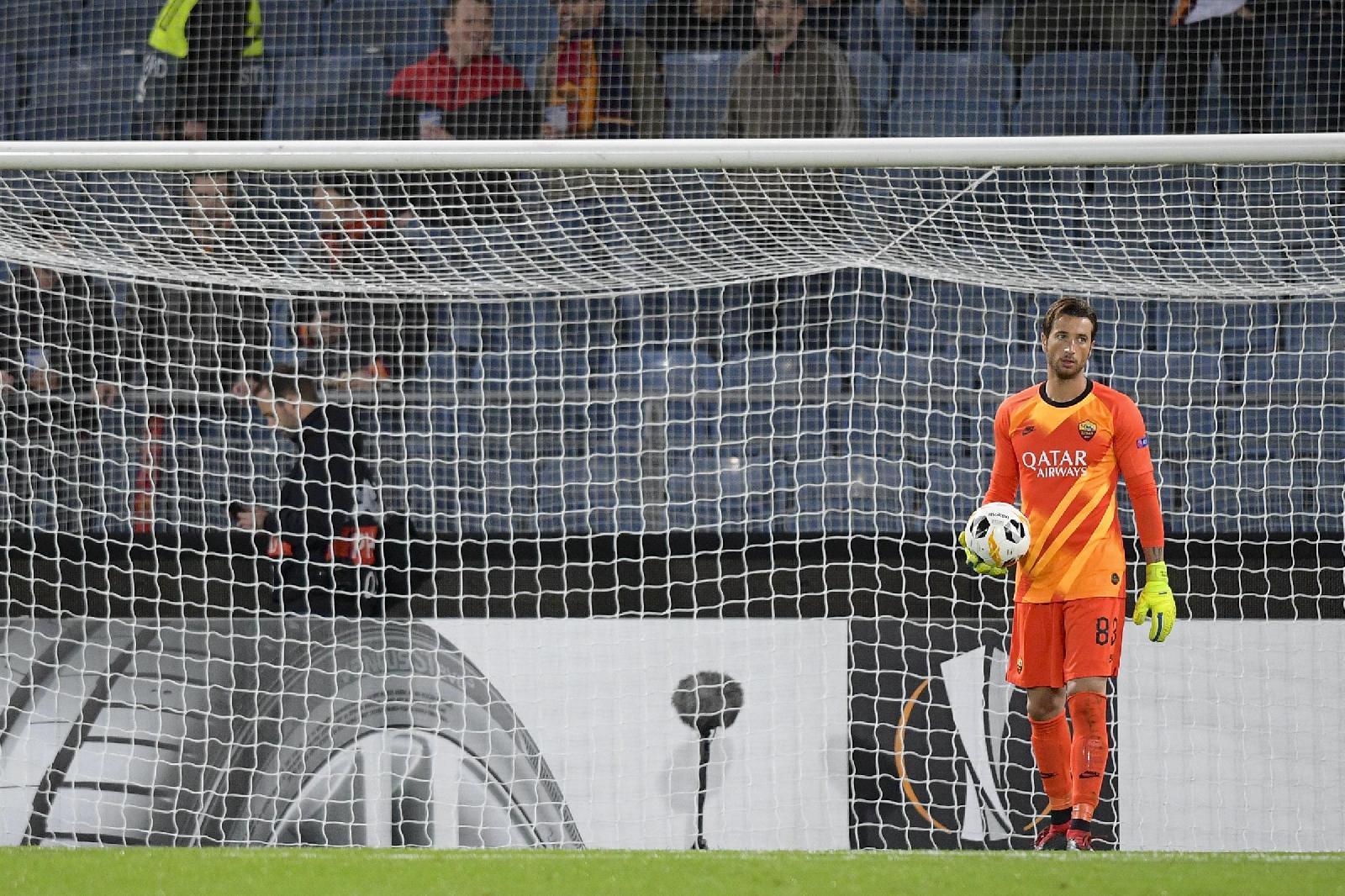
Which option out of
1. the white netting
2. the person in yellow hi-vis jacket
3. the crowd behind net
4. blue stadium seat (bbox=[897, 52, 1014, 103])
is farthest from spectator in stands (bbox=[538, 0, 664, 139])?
the white netting

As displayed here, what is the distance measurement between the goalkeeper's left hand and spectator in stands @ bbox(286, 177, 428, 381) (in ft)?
8.53

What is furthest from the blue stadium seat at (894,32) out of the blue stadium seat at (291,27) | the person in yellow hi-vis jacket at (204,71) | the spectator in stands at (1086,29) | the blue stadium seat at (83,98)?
the blue stadium seat at (83,98)

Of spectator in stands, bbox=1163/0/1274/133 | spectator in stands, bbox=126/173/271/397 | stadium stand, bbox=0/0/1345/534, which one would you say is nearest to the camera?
stadium stand, bbox=0/0/1345/534

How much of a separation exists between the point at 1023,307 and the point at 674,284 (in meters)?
1.82

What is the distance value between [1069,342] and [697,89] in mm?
3527

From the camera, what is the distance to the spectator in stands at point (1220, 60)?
6293 millimetres

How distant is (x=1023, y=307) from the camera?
19.8 feet

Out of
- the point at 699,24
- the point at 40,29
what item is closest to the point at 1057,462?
the point at 699,24

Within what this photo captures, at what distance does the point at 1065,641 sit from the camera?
354 centimetres

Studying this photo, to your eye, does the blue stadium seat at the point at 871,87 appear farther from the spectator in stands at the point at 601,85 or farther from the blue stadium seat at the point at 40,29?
the blue stadium seat at the point at 40,29

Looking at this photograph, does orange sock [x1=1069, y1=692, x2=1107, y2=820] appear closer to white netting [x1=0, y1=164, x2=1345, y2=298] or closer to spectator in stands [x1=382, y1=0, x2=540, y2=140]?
white netting [x1=0, y1=164, x2=1345, y2=298]

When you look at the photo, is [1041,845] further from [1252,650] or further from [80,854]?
[80,854]

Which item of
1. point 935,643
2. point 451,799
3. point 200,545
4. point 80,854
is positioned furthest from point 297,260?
point 935,643

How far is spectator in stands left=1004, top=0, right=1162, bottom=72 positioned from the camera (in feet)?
21.3
